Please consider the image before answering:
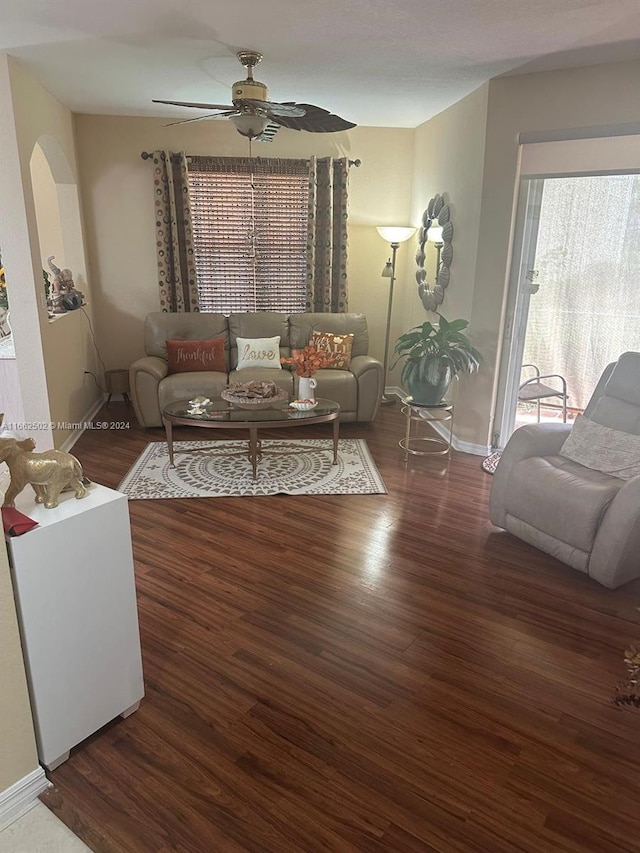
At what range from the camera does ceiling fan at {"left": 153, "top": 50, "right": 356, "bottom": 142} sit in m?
3.36

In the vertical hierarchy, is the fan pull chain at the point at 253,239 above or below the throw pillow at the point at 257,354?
above

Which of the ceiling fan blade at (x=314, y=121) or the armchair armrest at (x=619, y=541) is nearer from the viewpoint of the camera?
the armchair armrest at (x=619, y=541)

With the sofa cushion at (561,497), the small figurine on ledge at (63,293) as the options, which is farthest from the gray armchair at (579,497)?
the small figurine on ledge at (63,293)

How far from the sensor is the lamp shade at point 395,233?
5812mm

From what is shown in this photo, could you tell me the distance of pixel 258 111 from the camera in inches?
134

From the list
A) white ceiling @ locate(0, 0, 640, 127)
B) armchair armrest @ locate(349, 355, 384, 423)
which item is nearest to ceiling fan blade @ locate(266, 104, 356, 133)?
white ceiling @ locate(0, 0, 640, 127)

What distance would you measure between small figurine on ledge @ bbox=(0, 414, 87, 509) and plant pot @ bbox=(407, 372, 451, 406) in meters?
3.15

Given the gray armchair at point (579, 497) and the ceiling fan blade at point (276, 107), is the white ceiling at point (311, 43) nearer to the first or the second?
the ceiling fan blade at point (276, 107)

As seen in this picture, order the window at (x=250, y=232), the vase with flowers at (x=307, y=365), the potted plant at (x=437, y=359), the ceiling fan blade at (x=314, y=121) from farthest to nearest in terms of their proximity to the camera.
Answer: the window at (x=250, y=232) → the potted plant at (x=437, y=359) → the vase with flowers at (x=307, y=365) → the ceiling fan blade at (x=314, y=121)

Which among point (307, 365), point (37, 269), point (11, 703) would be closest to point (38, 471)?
point (11, 703)

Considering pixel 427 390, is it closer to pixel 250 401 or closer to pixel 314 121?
pixel 250 401

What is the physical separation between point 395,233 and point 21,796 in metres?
5.23

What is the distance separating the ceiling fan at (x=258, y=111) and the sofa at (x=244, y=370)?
206 cm

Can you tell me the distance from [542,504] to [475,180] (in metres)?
2.64
